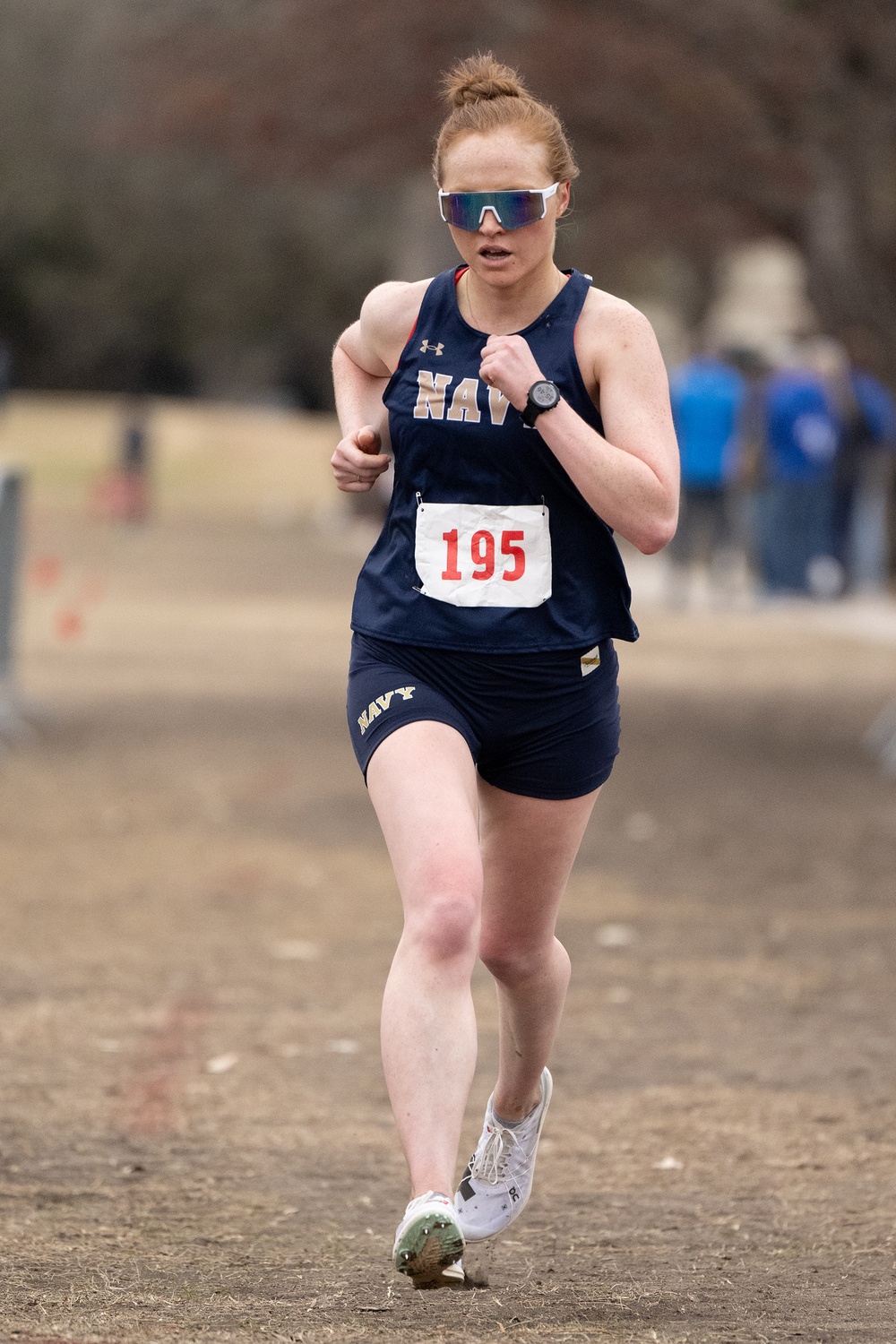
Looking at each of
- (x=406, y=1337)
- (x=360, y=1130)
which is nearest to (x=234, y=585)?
(x=360, y=1130)

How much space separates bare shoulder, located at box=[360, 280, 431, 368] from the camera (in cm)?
412

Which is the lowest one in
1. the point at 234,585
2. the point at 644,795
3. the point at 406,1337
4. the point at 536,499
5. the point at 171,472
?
the point at 171,472

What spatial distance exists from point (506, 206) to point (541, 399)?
15.2 inches

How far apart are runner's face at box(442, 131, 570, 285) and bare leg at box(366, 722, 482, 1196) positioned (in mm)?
892

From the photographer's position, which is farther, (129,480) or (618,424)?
(129,480)

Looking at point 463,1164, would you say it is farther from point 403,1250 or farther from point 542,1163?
point 403,1250

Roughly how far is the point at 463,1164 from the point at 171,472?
4273 centimetres

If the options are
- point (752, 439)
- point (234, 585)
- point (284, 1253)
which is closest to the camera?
point (284, 1253)

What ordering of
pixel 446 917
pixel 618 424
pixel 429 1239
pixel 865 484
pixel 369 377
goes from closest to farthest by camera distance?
pixel 429 1239, pixel 446 917, pixel 618 424, pixel 369 377, pixel 865 484

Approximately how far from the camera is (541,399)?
12.4 feet

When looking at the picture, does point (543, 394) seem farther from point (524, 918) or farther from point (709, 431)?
point (709, 431)

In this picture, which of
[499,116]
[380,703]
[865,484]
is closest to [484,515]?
[380,703]

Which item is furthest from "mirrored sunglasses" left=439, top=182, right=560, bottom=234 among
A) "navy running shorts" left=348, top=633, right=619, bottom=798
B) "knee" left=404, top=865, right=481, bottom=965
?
"knee" left=404, top=865, right=481, bottom=965

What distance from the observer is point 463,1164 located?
204 inches
